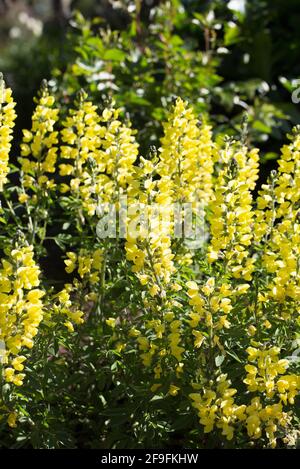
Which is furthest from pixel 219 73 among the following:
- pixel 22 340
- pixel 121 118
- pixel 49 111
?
pixel 22 340

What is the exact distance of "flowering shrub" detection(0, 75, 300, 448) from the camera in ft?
9.18

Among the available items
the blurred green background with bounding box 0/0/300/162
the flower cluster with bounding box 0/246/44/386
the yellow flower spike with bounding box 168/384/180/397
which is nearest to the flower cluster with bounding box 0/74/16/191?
the flower cluster with bounding box 0/246/44/386

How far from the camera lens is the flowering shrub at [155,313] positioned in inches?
110

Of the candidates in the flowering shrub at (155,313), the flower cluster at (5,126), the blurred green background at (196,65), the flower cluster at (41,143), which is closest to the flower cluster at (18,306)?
the flowering shrub at (155,313)

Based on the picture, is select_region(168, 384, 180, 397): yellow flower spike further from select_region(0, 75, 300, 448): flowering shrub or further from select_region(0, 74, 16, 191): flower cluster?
select_region(0, 74, 16, 191): flower cluster

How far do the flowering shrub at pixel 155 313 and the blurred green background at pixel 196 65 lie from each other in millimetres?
1859

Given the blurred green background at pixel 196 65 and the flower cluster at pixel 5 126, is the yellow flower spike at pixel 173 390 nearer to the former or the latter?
the flower cluster at pixel 5 126

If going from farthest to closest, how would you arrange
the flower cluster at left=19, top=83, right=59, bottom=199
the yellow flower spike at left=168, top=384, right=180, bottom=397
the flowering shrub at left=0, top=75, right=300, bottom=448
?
the flower cluster at left=19, top=83, right=59, bottom=199
the yellow flower spike at left=168, top=384, right=180, bottom=397
the flowering shrub at left=0, top=75, right=300, bottom=448

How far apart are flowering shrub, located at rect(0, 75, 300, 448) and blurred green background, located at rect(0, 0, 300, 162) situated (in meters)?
1.86

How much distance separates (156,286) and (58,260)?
8.67 ft

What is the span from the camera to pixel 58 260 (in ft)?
18.0

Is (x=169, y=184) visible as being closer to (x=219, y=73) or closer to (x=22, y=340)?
(x=22, y=340)

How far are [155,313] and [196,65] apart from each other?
3309 mm

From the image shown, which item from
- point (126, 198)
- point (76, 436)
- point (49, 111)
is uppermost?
point (49, 111)
